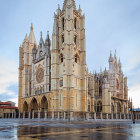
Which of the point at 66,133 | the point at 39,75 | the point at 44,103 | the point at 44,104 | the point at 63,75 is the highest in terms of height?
the point at 39,75

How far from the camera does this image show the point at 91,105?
4822 centimetres

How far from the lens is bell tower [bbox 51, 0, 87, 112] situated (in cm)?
3768

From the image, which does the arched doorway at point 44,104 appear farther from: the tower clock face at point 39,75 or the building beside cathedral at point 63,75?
the tower clock face at point 39,75

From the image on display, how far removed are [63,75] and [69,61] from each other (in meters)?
3.26

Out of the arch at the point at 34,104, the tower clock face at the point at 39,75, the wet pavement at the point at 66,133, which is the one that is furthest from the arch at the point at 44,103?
the wet pavement at the point at 66,133

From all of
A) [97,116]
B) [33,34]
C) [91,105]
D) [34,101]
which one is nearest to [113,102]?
[91,105]

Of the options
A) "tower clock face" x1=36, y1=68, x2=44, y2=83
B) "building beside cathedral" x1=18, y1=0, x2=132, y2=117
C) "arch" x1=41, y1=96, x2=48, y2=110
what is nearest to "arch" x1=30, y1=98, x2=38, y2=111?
"building beside cathedral" x1=18, y1=0, x2=132, y2=117

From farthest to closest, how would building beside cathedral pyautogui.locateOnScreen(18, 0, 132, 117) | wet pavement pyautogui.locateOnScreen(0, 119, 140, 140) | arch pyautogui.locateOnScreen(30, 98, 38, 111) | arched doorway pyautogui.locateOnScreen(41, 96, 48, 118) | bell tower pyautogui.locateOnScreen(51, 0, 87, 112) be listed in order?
arch pyautogui.locateOnScreen(30, 98, 38, 111) → arched doorway pyautogui.locateOnScreen(41, 96, 48, 118) → building beside cathedral pyautogui.locateOnScreen(18, 0, 132, 117) → bell tower pyautogui.locateOnScreen(51, 0, 87, 112) → wet pavement pyautogui.locateOnScreen(0, 119, 140, 140)

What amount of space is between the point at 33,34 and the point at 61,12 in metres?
20.1

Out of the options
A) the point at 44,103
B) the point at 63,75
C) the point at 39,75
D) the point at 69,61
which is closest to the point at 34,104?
the point at 44,103

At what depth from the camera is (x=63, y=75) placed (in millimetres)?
38156

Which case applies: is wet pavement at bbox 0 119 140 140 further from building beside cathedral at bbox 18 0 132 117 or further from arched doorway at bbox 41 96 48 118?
arched doorway at bbox 41 96 48 118

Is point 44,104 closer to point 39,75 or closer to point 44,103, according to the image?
point 44,103

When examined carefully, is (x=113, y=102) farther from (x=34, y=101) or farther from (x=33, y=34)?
(x=33, y=34)
